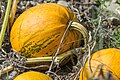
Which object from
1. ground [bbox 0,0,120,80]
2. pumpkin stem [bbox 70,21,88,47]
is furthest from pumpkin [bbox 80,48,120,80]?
pumpkin stem [bbox 70,21,88,47]

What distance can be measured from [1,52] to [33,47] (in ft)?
1.13

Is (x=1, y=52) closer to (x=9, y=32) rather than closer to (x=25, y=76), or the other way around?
(x=9, y=32)

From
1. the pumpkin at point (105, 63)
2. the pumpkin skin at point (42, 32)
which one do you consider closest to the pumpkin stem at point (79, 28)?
the pumpkin skin at point (42, 32)

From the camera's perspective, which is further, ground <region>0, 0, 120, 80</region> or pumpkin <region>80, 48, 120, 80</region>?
ground <region>0, 0, 120, 80</region>

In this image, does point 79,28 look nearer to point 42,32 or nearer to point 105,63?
point 42,32

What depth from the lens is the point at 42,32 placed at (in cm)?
299

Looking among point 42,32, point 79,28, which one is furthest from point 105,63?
point 42,32

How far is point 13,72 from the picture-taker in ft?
10.0

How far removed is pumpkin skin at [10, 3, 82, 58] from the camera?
9.82 ft

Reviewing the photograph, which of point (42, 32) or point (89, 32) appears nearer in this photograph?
point (42, 32)

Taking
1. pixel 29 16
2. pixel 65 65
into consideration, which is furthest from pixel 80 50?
pixel 29 16

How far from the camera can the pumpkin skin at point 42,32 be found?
2.99 m

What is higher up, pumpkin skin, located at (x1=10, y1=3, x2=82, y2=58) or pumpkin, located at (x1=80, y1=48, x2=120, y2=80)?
pumpkin skin, located at (x1=10, y1=3, x2=82, y2=58)

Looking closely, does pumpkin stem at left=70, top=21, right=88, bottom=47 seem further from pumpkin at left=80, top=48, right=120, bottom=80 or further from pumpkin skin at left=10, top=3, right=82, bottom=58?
pumpkin at left=80, top=48, right=120, bottom=80
